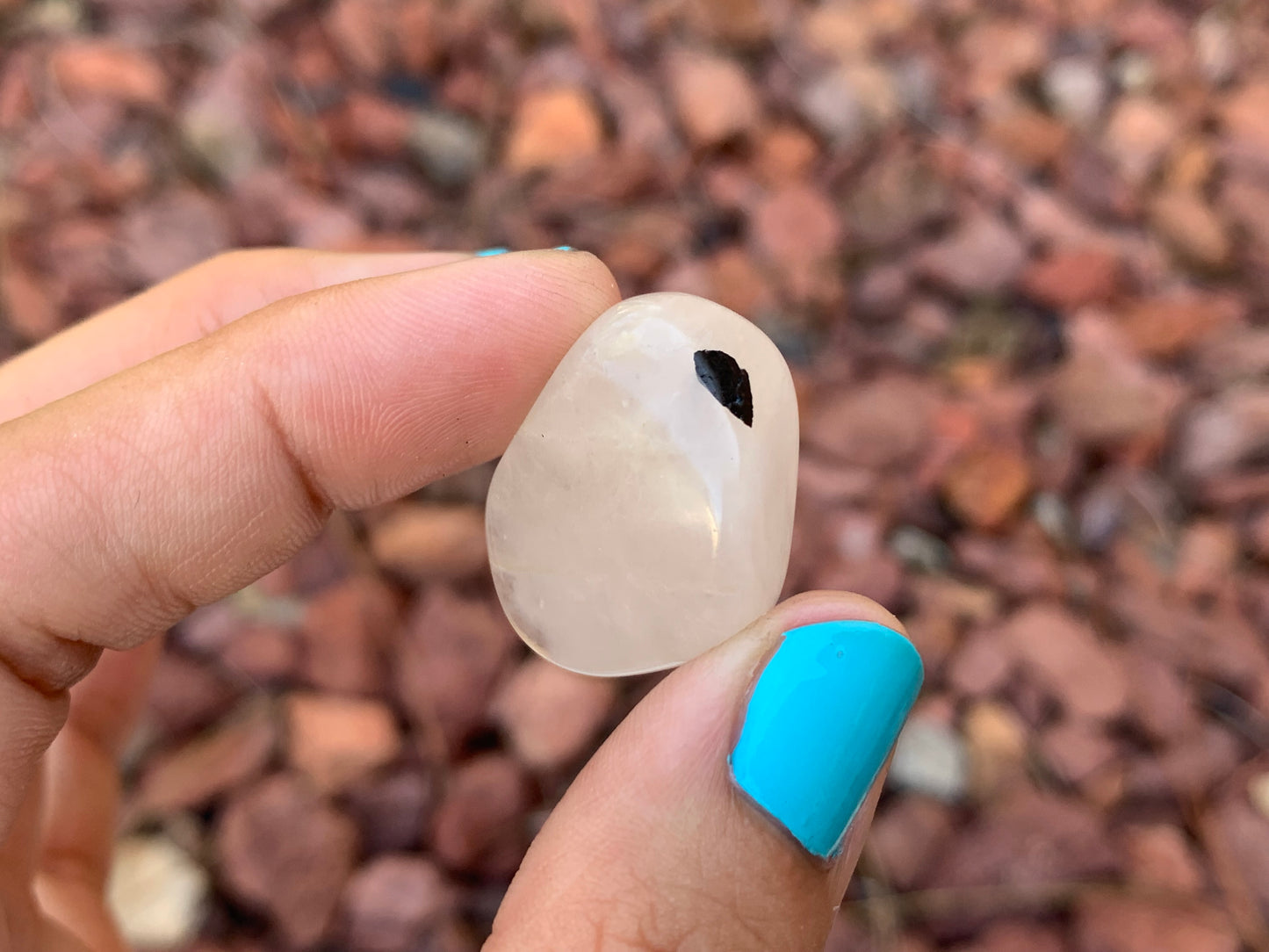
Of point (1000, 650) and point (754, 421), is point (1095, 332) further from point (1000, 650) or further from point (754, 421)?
point (754, 421)

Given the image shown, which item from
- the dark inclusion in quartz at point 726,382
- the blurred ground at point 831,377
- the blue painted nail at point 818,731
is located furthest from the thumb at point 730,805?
the blurred ground at point 831,377

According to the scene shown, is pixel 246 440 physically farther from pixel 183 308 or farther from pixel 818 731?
pixel 818 731

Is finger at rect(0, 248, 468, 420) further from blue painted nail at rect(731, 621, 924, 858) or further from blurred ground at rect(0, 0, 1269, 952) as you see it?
blue painted nail at rect(731, 621, 924, 858)

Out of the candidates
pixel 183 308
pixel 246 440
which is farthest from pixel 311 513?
pixel 183 308

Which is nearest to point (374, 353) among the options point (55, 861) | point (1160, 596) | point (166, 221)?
point (55, 861)

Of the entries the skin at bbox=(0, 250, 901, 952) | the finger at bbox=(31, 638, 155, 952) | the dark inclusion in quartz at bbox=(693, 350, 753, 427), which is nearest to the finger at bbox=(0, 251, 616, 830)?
the skin at bbox=(0, 250, 901, 952)

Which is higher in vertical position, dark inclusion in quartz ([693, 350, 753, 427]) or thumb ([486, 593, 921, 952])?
dark inclusion in quartz ([693, 350, 753, 427])
